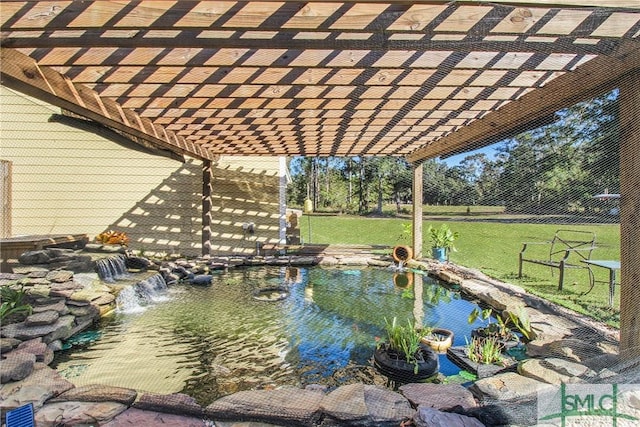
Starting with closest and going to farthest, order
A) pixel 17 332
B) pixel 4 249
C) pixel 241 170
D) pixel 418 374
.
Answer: pixel 418 374
pixel 17 332
pixel 4 249
pixel 241 170

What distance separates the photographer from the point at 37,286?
400 centimetres

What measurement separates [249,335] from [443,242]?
16.8 feet

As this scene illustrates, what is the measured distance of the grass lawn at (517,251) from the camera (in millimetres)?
3574

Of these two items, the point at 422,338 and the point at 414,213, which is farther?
the point at 414,213

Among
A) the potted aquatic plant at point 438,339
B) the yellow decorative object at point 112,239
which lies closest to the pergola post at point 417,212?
the potted aquatic plant at point 438,339

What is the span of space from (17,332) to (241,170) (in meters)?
6.12

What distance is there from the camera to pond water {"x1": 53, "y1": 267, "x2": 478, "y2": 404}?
2637mm

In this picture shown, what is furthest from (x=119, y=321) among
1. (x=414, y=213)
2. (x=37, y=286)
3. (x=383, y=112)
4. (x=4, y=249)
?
(x=414, y=213)

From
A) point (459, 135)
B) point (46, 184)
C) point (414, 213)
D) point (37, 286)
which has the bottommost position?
point (37, 286)

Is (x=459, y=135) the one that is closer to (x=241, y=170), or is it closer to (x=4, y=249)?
(x=241, y=170)

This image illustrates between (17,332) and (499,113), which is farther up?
(499,113)

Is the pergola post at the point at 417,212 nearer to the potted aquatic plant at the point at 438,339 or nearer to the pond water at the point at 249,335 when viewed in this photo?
the pond water at the point at 249,335

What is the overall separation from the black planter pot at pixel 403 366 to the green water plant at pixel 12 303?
3.41 metres

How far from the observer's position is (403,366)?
2545 mm
